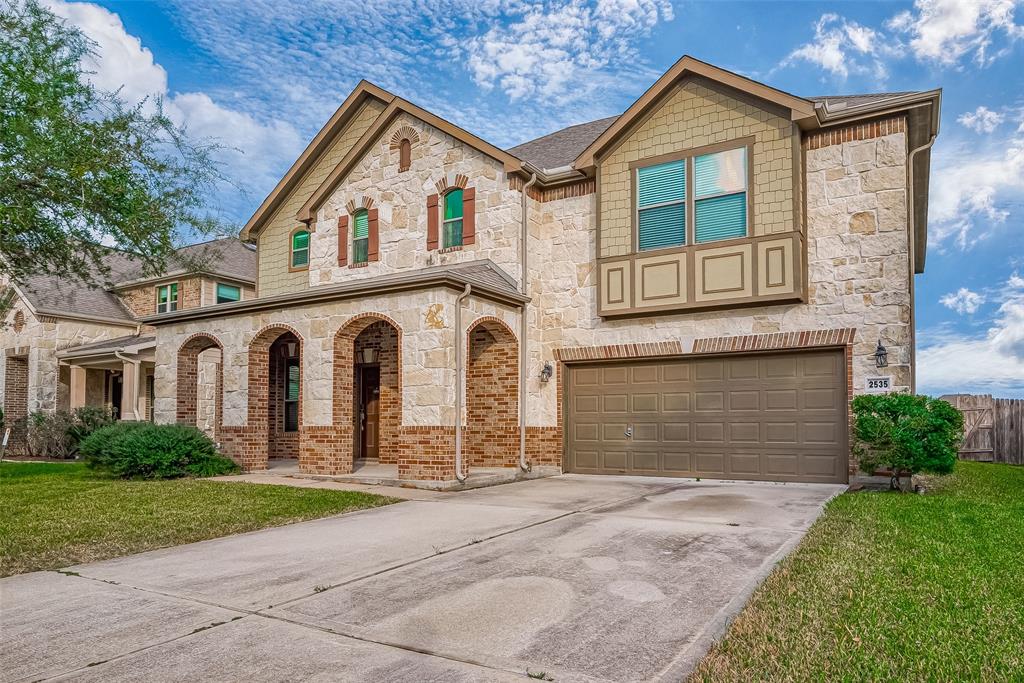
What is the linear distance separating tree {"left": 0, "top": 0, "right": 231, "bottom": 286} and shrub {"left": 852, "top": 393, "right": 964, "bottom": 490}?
11.3 m

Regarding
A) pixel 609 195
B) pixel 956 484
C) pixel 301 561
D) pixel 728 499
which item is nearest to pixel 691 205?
pixel 609 195

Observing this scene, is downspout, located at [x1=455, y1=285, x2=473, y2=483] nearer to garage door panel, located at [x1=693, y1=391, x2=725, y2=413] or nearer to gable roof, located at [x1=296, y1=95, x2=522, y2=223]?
gable roof, located at [x1=296, y1=95, x2=522, y2=223]

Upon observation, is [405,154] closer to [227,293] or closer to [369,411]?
[369,411]

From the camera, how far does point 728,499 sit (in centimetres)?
960

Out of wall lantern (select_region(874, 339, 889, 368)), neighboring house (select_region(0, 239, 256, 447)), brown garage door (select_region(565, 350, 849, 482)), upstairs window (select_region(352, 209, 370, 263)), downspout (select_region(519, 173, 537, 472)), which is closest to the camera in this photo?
wall lantern (select_region(874, 339, 889, 368))

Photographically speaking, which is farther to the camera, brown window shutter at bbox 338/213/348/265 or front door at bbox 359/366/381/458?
front door at bbox 359/366/381/458

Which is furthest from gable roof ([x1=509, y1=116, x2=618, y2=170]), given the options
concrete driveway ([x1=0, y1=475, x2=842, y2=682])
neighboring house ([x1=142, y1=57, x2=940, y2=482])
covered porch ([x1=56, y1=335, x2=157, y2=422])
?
covered porch ([x1=56, y1=335, x2=157, y2=422])

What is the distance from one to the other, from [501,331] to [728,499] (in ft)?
17.4

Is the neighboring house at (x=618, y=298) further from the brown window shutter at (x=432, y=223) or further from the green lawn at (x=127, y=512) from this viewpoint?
the green lawn at (x=127, y=512)

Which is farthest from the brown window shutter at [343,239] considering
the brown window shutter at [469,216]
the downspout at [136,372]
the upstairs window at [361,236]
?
the downspout at [136,372]

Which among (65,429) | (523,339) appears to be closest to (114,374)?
(65,429)

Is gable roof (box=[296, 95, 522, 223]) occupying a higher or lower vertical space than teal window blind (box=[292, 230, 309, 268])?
higher

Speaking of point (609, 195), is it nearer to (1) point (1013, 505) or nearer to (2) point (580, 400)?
(2) point (580, 400)

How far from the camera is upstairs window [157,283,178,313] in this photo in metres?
22.5
